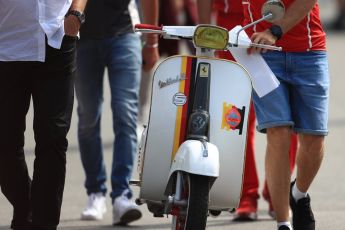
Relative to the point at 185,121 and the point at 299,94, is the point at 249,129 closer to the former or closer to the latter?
the point at 299,94

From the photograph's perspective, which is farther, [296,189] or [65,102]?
[296,189]

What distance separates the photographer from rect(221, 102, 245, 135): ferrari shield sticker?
230 inches

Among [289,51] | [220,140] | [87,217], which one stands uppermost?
[289,51]

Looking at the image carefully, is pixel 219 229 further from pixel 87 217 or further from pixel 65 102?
pixel 65 102

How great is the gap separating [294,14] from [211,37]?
625mm

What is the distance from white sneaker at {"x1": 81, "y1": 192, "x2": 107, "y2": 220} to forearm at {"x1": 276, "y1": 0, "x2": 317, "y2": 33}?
1.94 meters

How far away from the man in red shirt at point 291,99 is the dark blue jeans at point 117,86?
3.67 ft

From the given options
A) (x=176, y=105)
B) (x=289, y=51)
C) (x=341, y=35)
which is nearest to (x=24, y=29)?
(x=176, y=105)

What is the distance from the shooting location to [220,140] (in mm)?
5832

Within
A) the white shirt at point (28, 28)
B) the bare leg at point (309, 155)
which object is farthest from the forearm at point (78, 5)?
the bare leg at point (309, 155)

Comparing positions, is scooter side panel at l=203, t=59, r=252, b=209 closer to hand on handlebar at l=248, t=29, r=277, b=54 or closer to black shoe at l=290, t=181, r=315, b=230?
hand on handlebar at l=248, t=29, r=277, b=54

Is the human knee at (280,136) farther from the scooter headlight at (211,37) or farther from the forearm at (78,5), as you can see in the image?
the forearm at (78,5)

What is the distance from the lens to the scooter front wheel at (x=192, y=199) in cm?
551

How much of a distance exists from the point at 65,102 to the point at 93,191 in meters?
1.67
